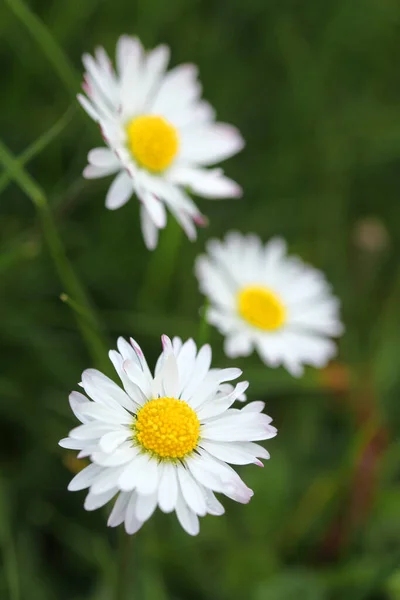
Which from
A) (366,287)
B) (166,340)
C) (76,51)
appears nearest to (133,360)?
(166,340)

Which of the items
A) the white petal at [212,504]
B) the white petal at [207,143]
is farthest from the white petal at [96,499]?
the white petal at [207,143]

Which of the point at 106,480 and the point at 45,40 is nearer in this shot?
the point at 106,480

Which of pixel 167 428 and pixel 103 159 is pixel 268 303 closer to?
pixel 103 159

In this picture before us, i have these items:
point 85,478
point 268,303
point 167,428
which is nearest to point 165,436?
point 167,428

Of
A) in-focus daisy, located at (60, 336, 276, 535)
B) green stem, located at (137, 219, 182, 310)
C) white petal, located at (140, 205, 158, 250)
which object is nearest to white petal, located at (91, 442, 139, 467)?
in-focus daisy, located at (60, 336, 276, 535)

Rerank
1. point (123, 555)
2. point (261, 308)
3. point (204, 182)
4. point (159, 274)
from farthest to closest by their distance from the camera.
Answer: point (159, 274) < point (261, 308) < point (204, 182) < point (123, 555)

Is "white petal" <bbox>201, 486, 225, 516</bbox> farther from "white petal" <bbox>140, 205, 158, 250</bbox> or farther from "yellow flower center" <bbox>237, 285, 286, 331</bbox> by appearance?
"yellow flower center" <bbox>237, 285, 286, 331</bbox>

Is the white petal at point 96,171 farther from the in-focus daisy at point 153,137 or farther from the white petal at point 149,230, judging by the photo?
the white petal at point 149,230
